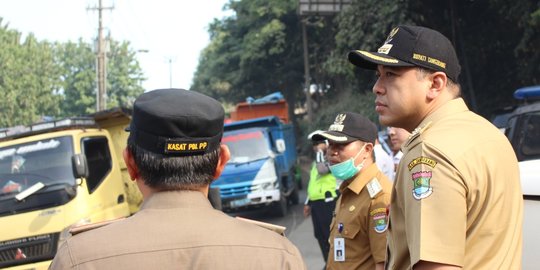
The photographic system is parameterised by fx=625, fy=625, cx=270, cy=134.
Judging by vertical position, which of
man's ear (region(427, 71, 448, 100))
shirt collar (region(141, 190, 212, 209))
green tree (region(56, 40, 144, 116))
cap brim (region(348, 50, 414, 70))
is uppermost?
cap brim (region(348, 50, 414, 70))

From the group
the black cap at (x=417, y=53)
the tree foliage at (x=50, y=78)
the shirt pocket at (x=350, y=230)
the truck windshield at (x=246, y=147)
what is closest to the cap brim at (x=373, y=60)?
the black cap at (x=417, y=53)

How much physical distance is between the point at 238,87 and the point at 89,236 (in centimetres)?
3503

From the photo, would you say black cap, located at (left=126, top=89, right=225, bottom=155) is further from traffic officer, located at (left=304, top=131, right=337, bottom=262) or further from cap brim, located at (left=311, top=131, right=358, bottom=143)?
traffic officer, located at (left=304, top=131, right=337, bottom=262)

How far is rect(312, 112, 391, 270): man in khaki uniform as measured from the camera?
10.7ft

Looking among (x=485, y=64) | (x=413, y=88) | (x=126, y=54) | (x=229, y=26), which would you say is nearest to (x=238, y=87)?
(x=229, y=26)

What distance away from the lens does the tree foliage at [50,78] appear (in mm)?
34094

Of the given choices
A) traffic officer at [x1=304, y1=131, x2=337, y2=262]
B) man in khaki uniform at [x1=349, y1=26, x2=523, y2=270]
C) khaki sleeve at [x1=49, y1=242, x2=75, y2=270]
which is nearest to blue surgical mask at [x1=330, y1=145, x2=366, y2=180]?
man in khaki uniform at [x1=349, y1=26, x2=523, y2=270]

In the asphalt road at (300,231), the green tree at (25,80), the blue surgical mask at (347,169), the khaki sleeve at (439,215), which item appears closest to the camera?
the khaki sleeve at (439,215)

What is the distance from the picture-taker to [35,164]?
738 cm

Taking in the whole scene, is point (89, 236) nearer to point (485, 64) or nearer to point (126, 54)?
point (485, 64)

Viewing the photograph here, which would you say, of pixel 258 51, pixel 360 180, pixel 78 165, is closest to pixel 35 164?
pixel 78 165

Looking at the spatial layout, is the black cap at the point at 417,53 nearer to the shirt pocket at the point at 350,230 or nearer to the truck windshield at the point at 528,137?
the shirt pocket at the point at 350,230

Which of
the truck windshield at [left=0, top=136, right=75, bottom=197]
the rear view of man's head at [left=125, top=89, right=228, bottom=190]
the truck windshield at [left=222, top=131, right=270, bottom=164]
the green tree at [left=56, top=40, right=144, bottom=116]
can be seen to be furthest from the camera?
the green tree at [left=56, top=40, right=144, bottom=116]

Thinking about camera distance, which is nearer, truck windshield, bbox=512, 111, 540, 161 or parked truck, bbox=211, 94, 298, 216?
truck windshield, bbox=512, 111, 540, 161
